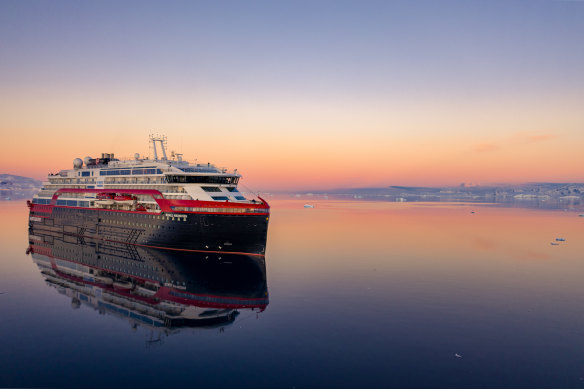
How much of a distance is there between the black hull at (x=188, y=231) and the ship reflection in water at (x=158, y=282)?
45.7 inches

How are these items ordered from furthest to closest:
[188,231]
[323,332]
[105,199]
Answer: [105,199]
[188,231]
[323,332]

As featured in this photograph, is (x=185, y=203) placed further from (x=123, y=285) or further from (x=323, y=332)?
(x=323, y=332)

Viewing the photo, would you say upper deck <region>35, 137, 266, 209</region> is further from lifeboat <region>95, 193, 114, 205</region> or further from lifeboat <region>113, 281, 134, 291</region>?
lifeboat <region>113, 281, 134, 291</region>

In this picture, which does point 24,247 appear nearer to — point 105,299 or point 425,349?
point 105,299

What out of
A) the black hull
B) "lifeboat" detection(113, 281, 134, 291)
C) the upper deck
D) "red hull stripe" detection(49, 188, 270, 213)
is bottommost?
"lifeboat" detection(113, 281, 134, 291)

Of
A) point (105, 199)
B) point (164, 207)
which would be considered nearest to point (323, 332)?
point (164, 207)

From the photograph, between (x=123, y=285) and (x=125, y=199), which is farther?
(x=125, y=199)

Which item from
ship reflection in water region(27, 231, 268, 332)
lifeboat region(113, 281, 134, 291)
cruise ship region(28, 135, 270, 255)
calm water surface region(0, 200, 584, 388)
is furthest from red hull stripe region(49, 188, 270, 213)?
lifeboat region(113, 281, 134, 291)

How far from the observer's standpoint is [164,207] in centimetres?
4619

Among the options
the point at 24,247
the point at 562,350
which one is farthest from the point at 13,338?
the point at 24,247

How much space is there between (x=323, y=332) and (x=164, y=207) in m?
30.7

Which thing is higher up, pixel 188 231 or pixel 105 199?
pixel 105 199

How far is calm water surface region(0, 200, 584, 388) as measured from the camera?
17.4 meters

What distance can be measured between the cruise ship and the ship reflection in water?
1961mm
